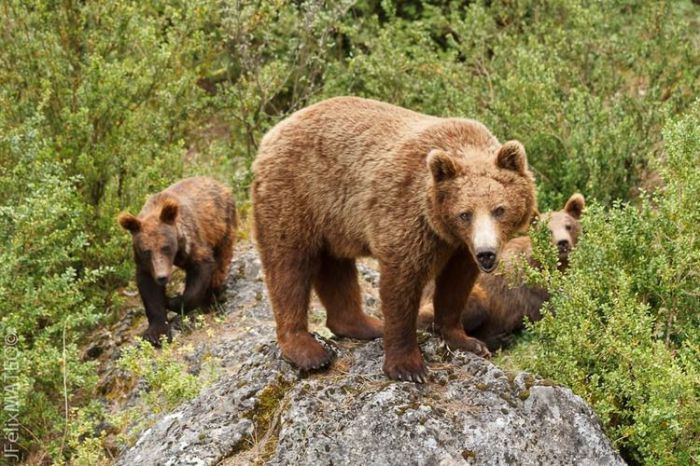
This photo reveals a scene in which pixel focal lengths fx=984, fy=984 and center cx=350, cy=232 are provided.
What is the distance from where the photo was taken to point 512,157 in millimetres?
5391

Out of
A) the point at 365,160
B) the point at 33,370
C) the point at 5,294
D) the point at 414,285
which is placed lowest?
the point at 33,370

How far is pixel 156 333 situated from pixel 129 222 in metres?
1.05

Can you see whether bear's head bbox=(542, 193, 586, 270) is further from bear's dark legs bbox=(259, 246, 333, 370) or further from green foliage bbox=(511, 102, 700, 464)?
bear's dark legs bbox=(259, 246, 333, 370)

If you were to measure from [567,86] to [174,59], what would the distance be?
4.48m

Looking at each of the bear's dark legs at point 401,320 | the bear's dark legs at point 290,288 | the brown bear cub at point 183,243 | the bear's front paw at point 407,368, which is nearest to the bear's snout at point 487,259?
the bear's dark legs at point 401,320

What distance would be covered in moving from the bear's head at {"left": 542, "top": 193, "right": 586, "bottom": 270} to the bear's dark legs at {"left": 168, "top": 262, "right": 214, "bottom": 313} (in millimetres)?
3307

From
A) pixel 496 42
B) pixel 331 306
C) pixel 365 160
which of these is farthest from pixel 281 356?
pixel 496 42

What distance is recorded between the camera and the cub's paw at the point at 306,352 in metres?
5.81

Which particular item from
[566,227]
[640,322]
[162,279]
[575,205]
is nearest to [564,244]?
[566,227]

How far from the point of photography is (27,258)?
8242mm

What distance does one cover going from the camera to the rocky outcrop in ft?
16.9

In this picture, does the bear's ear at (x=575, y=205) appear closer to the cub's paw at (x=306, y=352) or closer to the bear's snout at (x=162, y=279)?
the cub's paw at (x=306, y=352)

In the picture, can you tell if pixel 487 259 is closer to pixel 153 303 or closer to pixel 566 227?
pixel 566 227

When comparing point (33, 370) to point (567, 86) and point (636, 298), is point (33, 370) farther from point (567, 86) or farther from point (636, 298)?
point (567, 86)
